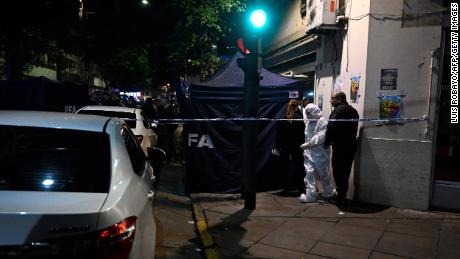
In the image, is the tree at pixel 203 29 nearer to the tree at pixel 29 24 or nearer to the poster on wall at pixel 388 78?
the tree at pixel 29 24

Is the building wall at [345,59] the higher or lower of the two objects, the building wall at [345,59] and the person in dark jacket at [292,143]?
the higher

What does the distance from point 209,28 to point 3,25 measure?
21.6 feet

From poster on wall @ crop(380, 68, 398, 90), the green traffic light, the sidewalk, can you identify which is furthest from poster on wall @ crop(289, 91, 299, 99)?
the sidewalk

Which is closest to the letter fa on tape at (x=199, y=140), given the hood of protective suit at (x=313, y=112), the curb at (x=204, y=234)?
the curb at (x=204, y=234)

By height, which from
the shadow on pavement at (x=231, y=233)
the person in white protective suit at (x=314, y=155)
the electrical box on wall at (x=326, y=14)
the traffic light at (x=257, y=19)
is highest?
the electrical box on wall at (x=326, y=14)

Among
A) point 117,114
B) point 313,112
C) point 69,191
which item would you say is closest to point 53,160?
point 69,191

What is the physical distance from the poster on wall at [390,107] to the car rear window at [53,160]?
17.8ft

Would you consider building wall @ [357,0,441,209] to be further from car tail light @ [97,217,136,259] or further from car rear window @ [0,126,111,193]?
car tail light @ [97,217,136,259]

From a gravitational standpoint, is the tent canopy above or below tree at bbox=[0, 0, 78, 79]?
below

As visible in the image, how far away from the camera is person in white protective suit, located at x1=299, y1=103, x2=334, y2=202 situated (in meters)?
7.98

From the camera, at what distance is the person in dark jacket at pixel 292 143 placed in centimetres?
865

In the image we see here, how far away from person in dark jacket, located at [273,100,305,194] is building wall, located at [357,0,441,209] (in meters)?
1.20

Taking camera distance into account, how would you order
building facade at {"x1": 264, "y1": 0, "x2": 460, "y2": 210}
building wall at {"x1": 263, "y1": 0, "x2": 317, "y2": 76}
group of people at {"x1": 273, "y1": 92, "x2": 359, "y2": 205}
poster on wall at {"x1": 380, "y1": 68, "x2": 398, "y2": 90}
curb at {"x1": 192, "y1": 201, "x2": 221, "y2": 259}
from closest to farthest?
curb at {"x1": 192, "y1": 201, "x2": 221, "y2": 259}
building facade at {"x1": 264, "y1": 0, "x2": 460, "y2": 210}
poster on wall at {"x1": 380, "y1": 68, "x2": 398, "y2": 90}
group of people at {"x1": 273, "y1": 92, "x2": 359, "y2": 205}
building wall at {"x1": 263, "y1": 0, "x2": 317, "y2": 76}

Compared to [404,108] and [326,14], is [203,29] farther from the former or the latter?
[404,108]
